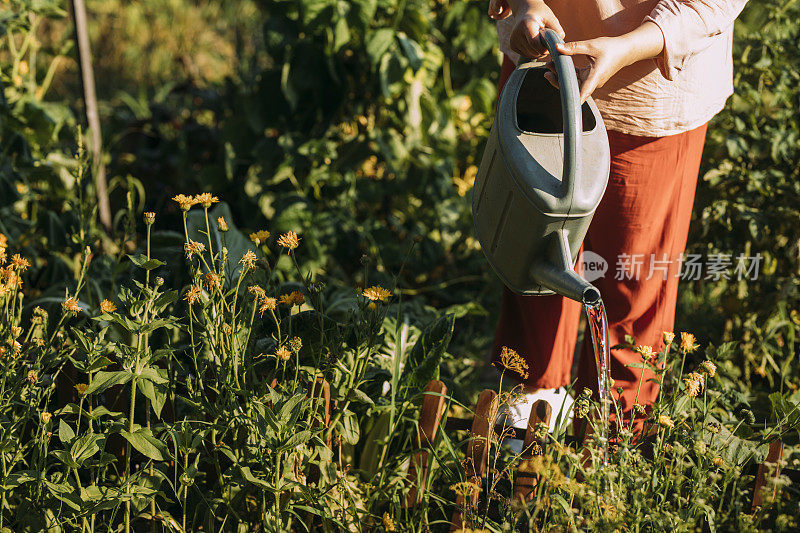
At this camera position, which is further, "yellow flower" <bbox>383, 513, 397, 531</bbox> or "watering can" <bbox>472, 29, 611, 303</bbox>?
"yellow flower" <bbox>383, 513, 397, 531</bbox>

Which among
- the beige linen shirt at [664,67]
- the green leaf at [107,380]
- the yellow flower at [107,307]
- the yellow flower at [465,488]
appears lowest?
the yellow flower at [465,488]

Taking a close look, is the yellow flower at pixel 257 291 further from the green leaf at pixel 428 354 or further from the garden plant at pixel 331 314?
the green leaf at pixel 428 354

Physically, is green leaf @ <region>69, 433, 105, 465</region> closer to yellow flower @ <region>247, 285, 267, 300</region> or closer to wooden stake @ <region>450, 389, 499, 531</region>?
yellow flower @ <region>247, 285, 267, 300</region>

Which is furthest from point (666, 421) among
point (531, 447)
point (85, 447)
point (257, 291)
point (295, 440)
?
point (85, 447)

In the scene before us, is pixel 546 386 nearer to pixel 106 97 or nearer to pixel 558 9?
pixel 558 9

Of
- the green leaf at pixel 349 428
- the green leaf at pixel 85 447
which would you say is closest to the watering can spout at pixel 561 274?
the green leaf at pixel 349 428

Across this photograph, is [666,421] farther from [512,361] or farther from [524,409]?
[524,409]

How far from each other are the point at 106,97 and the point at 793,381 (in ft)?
12.9

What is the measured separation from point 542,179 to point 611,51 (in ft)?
0.81

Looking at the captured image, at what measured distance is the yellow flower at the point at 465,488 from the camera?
128cm

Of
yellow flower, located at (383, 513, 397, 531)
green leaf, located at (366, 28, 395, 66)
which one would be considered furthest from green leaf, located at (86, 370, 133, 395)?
green leaf, located at (366, 28, 395, 66)

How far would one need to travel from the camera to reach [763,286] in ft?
7.07

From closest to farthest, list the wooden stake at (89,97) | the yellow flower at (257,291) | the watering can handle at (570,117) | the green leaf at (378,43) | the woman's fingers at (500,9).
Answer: the watering can handle at (570,117), the yellow flower at (257,291), the woman's fingers at (500,9), the green leaf at (378,43), the wooden stake at (89,97)

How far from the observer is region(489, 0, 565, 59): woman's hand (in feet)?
4.43
